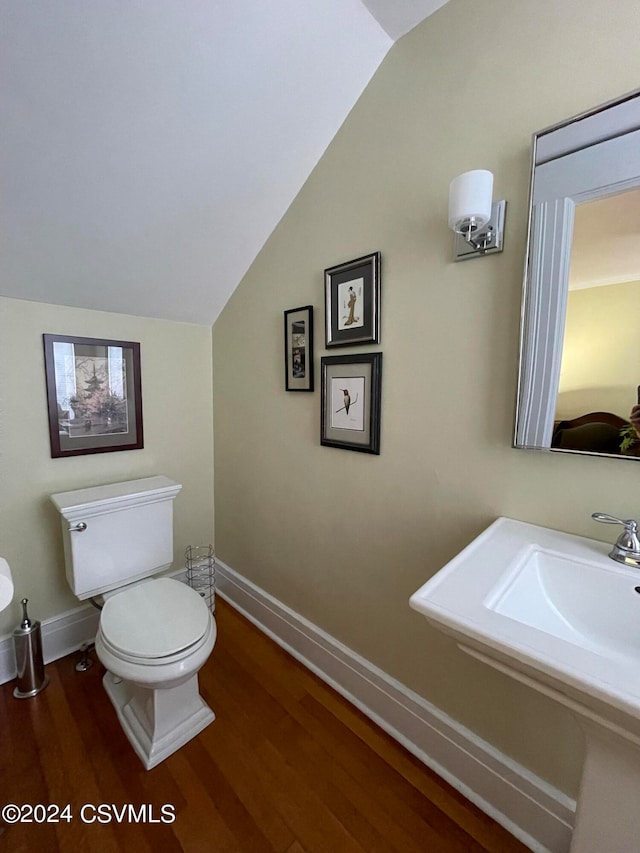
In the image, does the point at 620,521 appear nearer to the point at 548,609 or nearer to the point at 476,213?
the point at 548,609

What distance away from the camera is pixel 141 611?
52.6 inches

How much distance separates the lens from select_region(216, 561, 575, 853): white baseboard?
0.98 metres

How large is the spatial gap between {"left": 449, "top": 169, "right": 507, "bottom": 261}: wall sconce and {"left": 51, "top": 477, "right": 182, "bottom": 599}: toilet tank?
1599 mm

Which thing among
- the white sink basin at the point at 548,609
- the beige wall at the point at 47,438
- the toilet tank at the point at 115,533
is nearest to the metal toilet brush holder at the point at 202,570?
the beige wall at the point at 47,438

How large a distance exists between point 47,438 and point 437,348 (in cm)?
173

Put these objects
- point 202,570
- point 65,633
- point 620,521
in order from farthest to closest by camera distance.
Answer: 1. point 202,570
2. point 65,633
3. point 620,521

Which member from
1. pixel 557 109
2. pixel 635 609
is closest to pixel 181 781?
pixel 635 609

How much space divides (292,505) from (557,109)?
1.62 m

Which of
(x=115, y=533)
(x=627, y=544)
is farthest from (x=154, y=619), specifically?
(x=627, y=544)

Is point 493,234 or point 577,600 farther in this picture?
point 493,234

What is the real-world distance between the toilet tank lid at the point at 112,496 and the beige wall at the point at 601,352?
1651 millimetres

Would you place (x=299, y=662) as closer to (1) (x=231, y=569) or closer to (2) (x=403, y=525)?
(1) (x=231, y=569)

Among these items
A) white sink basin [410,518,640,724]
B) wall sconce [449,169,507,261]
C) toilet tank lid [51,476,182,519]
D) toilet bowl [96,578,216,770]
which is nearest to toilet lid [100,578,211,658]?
toilet bowl [96,578,216,770]

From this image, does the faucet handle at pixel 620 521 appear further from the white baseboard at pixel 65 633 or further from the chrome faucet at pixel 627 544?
the white baseboard at pixel 65 633
